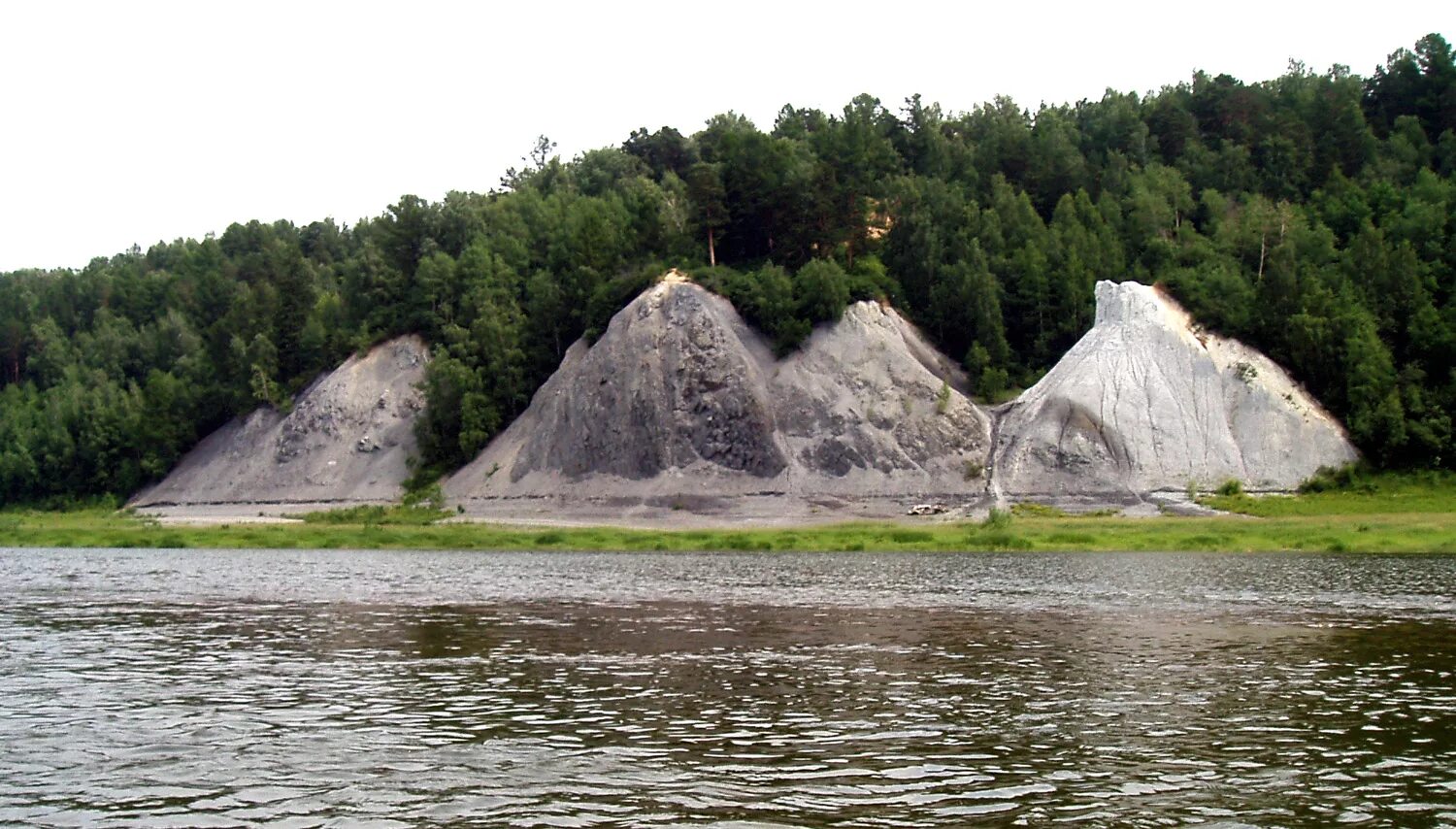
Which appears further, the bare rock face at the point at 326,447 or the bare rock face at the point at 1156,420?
the bare rock face at the point at 326,447

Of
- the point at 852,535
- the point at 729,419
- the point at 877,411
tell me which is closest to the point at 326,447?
the point at 729,419

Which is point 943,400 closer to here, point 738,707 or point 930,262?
point 930,262

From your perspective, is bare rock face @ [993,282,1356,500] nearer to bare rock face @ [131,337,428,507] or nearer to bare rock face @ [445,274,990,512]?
bare rock face @ [445,274,990,512]

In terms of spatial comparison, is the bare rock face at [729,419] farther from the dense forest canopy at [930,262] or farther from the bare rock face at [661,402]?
A: the dense forest canopy at [930,262]

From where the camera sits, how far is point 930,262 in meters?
107

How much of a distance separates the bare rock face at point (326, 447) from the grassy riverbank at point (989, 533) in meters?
18.4

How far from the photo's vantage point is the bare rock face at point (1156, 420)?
86250mm

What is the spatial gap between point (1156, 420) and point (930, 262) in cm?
2567

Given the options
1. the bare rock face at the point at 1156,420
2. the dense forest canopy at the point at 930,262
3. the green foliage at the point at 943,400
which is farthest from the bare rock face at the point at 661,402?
the bare rock face at the point at 1156,420

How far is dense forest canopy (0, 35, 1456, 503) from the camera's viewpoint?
95125 mm

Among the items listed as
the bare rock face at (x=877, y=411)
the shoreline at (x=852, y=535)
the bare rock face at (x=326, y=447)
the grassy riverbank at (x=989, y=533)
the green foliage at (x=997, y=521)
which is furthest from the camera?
the bare rock face at (x=326, y=447)

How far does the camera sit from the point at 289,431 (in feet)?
379

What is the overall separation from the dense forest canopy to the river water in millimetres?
56060

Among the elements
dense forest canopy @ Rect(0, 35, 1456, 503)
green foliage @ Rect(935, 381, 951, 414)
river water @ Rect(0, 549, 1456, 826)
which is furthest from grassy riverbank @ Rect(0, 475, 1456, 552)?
river water @ Rect(0, 549, 1456, 826)
